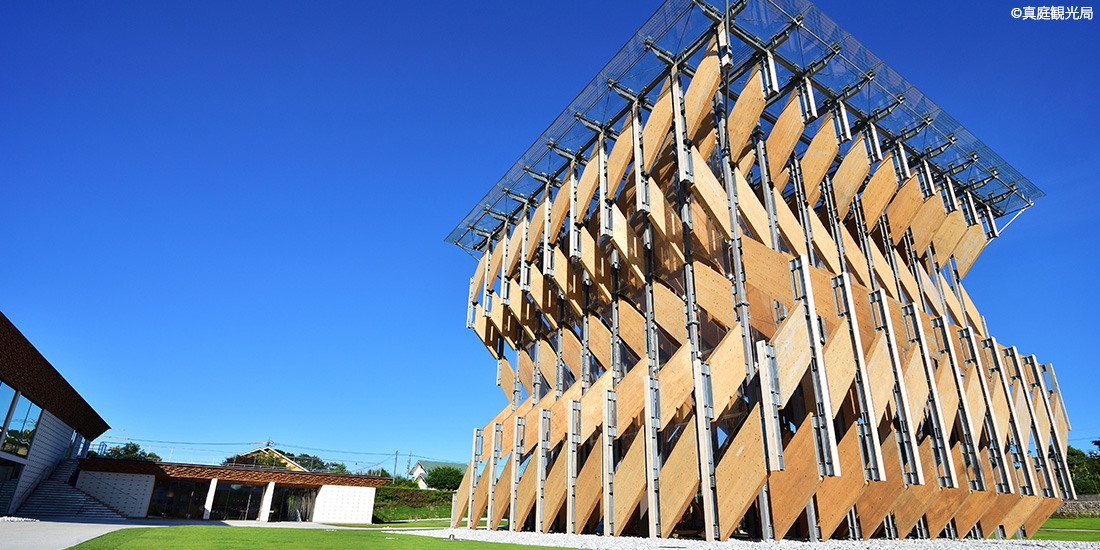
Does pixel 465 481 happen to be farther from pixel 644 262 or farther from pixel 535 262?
pixel 644 262

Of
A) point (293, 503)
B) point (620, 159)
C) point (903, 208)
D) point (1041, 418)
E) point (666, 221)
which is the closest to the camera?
point (666, 221)

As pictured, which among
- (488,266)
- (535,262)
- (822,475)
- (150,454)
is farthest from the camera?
(150,454)

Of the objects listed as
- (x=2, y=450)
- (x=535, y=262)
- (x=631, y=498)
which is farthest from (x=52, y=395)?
(x=631, y=498)

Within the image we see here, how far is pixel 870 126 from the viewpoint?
57.8ft

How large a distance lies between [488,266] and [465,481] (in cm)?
844

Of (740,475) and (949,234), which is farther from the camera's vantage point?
(949,234)

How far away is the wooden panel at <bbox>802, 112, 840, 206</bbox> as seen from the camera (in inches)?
609

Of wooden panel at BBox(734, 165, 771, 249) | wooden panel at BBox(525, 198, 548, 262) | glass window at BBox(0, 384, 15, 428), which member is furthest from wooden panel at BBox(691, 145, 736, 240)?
glass window at BBox(0, 384, 15, 428)

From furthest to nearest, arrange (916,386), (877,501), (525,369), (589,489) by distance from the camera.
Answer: (525,369) < (589,489) < (916,386) < (877,501)

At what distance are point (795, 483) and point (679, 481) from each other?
230 cm

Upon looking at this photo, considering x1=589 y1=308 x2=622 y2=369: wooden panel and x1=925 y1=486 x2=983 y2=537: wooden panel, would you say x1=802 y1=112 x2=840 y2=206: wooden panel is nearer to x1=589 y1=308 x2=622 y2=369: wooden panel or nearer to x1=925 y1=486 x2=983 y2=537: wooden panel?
x1=589 y1=308 x2=622 y2=369: wooden panel

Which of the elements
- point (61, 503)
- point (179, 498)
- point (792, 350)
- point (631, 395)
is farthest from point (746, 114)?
point (179, 498)

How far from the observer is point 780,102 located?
17281 millimetres

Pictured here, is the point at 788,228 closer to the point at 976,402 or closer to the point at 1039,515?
the point at 976,402
